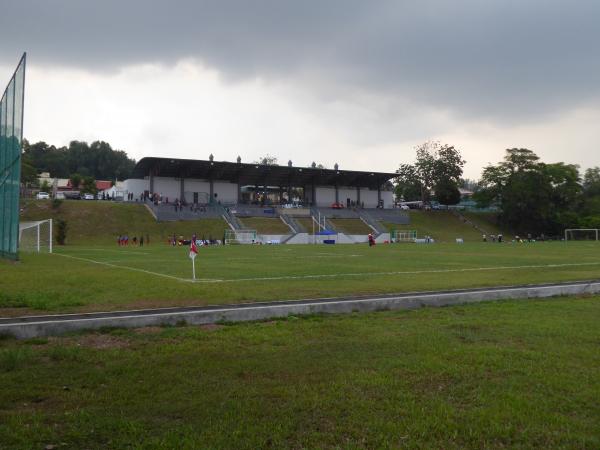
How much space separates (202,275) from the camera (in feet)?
66.3

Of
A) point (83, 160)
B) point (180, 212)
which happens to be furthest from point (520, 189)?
point (83, 160)

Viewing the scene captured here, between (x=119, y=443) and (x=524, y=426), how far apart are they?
11.4 ft

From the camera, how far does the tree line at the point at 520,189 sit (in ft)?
325

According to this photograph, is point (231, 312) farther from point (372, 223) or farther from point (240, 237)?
point (372, 223)

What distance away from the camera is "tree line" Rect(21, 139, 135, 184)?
15188 cm

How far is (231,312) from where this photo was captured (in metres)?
10.4

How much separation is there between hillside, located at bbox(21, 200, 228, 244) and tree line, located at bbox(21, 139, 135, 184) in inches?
3232

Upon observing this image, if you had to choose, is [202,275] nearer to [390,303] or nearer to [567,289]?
[390,303]

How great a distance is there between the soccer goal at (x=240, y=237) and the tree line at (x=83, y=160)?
9460cm

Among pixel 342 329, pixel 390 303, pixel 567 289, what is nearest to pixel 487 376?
pixel 342 329

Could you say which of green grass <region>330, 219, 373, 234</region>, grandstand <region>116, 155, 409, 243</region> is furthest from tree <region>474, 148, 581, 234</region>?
green grass <region>330, 219, 373, 234</region>

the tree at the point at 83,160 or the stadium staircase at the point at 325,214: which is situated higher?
the tree at the point at 83,160

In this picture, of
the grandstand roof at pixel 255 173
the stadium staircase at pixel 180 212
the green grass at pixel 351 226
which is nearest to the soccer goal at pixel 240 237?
the stadium staircase at pixel 180 212

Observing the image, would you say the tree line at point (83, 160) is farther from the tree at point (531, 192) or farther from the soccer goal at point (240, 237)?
the tree at point (531, 192)
